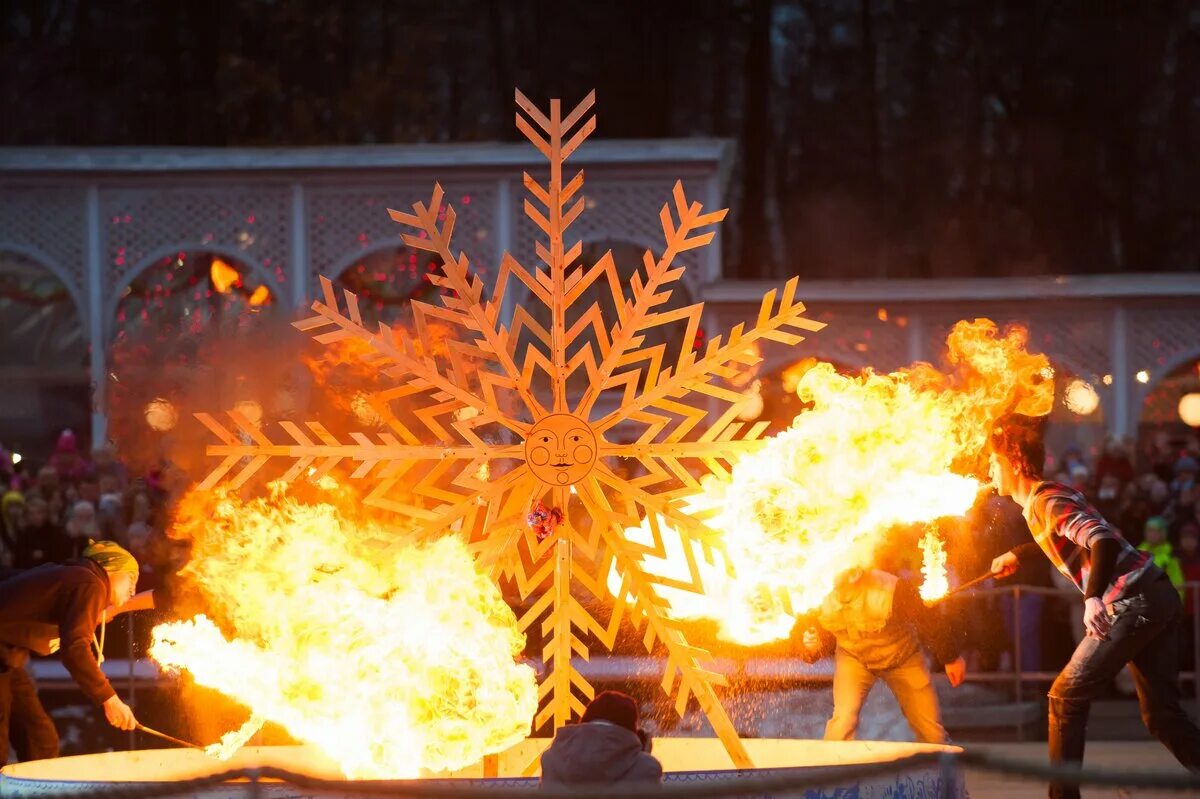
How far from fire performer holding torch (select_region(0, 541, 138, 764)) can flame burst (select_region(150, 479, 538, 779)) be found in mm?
978

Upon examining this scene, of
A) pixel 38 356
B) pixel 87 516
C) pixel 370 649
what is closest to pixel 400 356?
pixel 370 649

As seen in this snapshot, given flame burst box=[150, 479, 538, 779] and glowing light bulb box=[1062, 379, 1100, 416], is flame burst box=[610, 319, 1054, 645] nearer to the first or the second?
flame burst box=[150, 479, 538, 779]

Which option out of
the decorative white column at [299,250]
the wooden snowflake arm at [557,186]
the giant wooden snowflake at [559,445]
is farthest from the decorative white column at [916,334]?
the wooden snowflake arm at [557,186]

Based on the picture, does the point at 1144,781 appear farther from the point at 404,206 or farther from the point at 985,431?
the point at 404,206

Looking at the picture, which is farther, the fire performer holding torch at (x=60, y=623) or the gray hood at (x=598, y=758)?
the fire performer holding torch at (x=60, y=623)

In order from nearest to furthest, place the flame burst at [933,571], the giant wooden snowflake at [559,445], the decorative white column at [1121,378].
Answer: the giant wooden snowflake at [559,445] → the flame burst at [933,571] → the decorative white column at [1121,378]

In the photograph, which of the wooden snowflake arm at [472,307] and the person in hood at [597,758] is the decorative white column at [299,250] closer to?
the wooden snowflake arm at [472,307]

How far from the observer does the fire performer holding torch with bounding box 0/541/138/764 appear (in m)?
7.61

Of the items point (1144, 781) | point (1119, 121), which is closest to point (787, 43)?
point (1119, 121)

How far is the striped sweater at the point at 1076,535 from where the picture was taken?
23.0 ft

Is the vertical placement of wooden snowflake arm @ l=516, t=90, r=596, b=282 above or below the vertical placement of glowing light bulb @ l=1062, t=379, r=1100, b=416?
above

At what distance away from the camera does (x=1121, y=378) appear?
59.0 ft

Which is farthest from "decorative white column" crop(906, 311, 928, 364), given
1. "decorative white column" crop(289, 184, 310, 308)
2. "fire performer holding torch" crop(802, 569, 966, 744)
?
"fire performer holding torch" crop(802, 569, 966, 744)

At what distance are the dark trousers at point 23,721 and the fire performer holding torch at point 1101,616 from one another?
4.45 m
